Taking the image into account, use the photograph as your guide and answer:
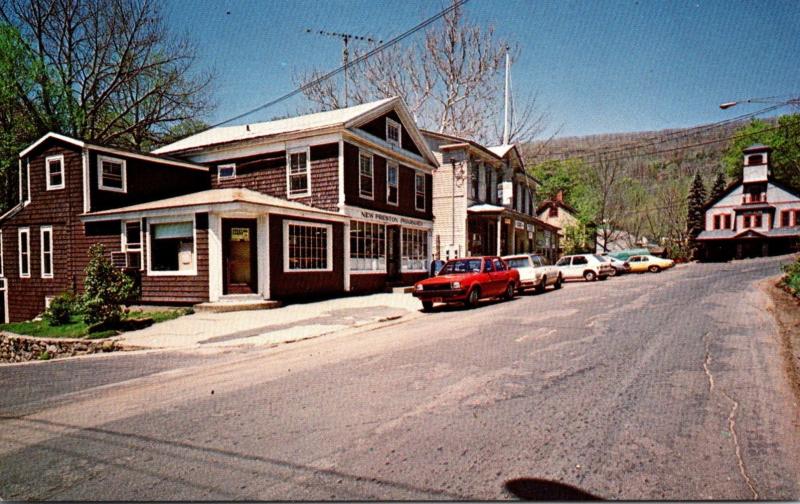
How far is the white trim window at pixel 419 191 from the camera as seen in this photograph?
82.2ft

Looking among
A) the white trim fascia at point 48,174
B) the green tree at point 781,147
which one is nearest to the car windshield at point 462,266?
the white trim fascia at point 48,174

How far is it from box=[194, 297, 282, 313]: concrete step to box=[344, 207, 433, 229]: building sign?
547 centimetres

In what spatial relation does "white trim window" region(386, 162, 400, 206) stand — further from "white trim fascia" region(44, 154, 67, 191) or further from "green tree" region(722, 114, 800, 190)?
"green tree" region(722, 114, 800, 190)

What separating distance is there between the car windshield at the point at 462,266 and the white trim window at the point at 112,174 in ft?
47.8

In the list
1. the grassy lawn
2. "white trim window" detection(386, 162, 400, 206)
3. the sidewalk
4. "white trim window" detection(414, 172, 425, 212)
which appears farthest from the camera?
"white trim window" detection(414, 172, 425, 212)

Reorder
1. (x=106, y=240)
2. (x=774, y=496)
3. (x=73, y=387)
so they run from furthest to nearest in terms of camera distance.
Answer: (x=106, y=240) < (x=73, y=387) < (x=774, y=496)

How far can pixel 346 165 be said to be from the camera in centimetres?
1927

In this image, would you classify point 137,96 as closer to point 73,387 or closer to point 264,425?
point 73,387

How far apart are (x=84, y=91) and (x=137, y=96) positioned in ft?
11.4

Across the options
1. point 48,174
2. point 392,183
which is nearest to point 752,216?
point 392,183

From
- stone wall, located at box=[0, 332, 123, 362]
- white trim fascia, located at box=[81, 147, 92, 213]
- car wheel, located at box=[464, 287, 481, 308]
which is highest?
white trim fascia, located at box=[81, 147, 92, 213]

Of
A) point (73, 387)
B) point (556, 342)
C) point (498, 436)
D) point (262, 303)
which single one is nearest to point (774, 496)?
point (498, 436)

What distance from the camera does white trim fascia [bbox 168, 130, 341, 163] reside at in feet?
62.8

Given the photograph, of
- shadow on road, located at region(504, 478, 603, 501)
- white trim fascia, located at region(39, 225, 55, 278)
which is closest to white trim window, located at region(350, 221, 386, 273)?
white trim fascia, located at region(39, 225, 55, 278)
